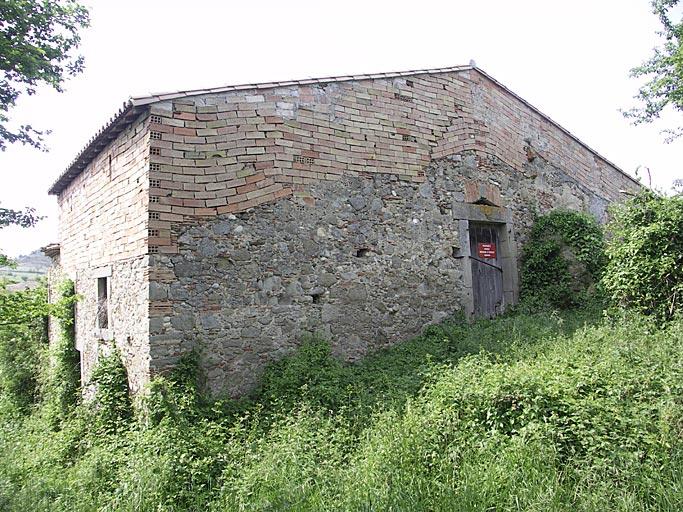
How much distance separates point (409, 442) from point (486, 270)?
18.2 feet

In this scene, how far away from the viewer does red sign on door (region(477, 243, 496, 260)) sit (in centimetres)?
901

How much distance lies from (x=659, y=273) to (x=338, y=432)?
5.33 meters

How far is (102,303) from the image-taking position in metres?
7.28

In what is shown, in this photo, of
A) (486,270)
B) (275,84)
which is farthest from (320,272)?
(486,270)

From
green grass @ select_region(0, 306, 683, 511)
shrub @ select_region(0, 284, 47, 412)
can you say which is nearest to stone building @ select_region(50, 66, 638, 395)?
green grass @ select_region(0, 306, 683, 511)

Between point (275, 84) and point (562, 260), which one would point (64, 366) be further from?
point (562, 260)

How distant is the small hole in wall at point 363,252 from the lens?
7258 millimetres

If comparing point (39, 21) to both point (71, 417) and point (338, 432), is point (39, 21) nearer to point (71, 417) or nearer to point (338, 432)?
point (71, 417)

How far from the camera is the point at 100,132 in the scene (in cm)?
679

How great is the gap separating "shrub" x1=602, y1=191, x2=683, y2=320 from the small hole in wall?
13.0ft

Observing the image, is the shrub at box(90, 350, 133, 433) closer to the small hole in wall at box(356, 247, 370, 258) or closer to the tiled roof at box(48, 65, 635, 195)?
the tiled roof at box(48, 65, 635, 195)

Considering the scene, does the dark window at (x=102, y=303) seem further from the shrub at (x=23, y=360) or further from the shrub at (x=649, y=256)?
the shrub at (x=649, y=256)

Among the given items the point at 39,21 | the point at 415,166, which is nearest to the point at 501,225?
the point at 415,166

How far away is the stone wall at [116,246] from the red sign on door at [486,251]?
619cm
